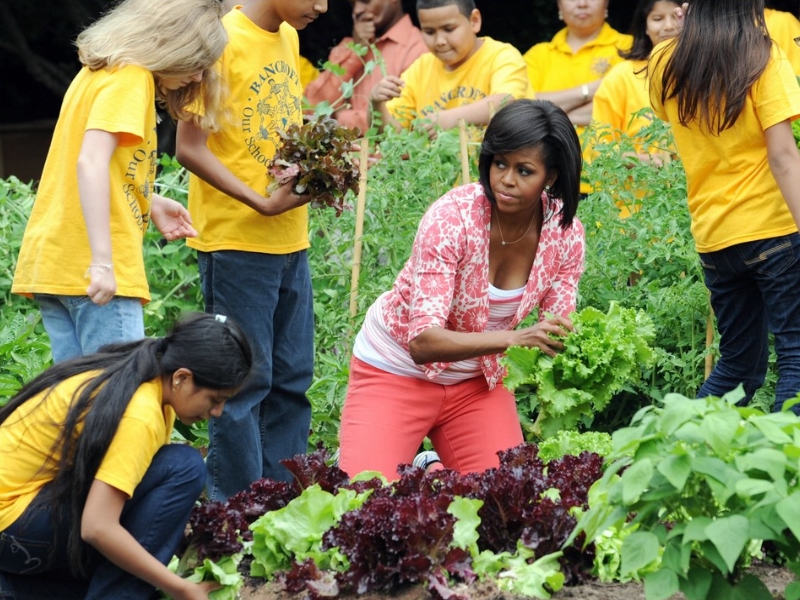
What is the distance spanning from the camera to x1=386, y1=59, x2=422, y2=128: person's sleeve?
→ 20.3 ft

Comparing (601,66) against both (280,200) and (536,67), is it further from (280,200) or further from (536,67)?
(280,200)

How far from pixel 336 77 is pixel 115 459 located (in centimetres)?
439

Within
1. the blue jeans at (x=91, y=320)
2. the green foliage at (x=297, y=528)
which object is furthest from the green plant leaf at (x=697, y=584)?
the blue jeans at (x=91, y=320)

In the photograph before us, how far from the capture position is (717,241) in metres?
3.81

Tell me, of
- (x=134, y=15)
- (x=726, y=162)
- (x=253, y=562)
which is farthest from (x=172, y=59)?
(x=726, y=162)

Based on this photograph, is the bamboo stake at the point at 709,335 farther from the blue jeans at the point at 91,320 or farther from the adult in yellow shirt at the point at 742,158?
the blue jeans at the point at 91,320

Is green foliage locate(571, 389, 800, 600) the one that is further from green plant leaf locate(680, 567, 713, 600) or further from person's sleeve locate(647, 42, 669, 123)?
person's sleeve locate(647, 42, 669, 123)

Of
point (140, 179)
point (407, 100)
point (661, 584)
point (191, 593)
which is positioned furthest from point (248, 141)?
point (407, 100)

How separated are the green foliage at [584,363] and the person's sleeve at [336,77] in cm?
357

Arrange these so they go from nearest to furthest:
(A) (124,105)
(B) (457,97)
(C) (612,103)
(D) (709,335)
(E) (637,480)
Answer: (E) (637,480) → (A) (124,105) → (D) (709,335) → (C) (612,103) → (B) (457,97)

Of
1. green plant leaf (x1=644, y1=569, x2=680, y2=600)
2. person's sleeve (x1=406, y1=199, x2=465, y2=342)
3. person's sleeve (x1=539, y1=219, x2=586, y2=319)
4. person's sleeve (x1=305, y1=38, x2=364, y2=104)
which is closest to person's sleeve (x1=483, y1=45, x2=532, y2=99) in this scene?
person's sleeve (x1=305, y1=38, x2=364, y2=104)

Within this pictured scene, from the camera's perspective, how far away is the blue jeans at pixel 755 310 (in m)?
3.72

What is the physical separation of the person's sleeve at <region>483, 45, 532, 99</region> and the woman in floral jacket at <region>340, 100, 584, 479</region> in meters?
2.27

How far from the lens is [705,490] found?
2.29 metres
